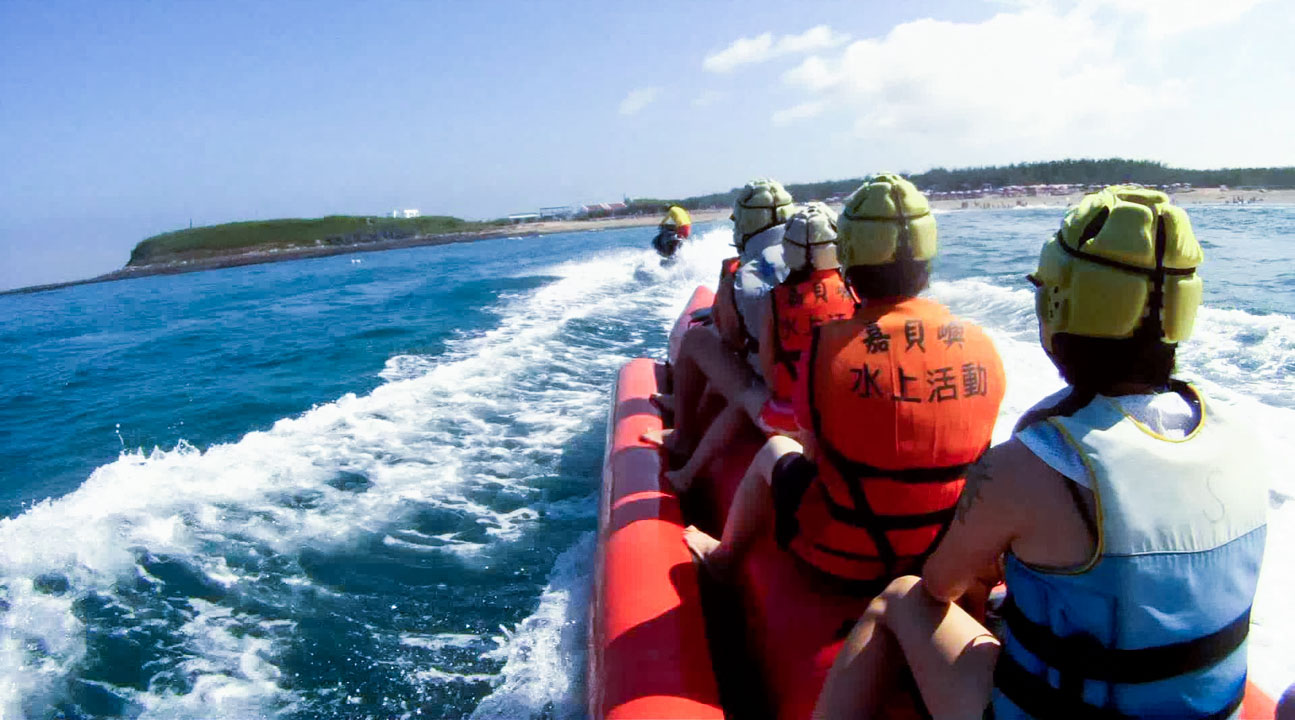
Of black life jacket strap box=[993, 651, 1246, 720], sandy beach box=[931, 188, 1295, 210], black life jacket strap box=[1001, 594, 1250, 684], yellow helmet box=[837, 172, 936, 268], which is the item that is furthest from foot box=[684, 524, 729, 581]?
sandy beach box=[931, 188, 1295, 210]

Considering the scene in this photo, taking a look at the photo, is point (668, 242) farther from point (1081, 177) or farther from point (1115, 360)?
point (1081, 177)

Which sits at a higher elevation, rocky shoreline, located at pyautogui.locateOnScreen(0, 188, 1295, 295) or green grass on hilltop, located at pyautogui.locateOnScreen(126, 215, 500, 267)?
green grass on hilltop, located at pyautogui.locateOnScreen(126, 215, 500, 267)

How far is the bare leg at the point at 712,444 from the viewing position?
315 cm

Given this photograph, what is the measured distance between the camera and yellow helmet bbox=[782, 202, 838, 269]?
104 inches

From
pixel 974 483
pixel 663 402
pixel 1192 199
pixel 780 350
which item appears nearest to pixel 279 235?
pixel 1192 199

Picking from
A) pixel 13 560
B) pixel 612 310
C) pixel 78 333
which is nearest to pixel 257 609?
pixel 13 560

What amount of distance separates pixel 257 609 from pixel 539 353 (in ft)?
16.7

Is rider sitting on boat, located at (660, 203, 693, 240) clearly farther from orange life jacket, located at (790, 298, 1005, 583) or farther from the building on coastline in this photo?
the building on coastline

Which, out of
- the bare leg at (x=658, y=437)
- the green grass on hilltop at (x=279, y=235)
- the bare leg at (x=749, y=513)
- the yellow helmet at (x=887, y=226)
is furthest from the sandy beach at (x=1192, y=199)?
the green grass on hilltop at (x=279, y=235)

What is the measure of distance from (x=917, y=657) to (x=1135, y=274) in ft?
2.77

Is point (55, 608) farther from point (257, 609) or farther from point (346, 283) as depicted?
point (346, 283)

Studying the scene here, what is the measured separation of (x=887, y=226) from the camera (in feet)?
6.00

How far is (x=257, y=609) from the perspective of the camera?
3.49 meters

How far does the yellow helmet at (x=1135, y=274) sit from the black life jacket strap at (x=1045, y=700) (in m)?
0.56
